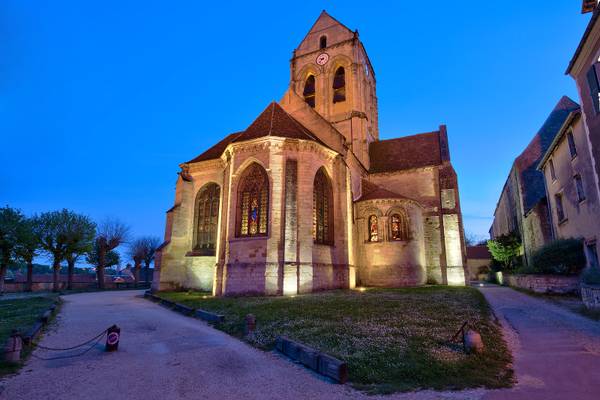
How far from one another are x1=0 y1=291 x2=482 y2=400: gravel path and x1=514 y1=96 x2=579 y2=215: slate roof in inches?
1025

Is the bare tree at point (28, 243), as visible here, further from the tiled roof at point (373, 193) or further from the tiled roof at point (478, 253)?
the tiled roof at point (478, 253)

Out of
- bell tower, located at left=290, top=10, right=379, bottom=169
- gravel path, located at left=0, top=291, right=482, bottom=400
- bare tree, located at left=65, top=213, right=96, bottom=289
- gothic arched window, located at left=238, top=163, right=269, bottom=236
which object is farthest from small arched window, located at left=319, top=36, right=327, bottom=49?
gravel path, located at left=0, top=291, right=482, bottom=400

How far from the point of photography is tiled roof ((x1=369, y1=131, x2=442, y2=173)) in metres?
26.0

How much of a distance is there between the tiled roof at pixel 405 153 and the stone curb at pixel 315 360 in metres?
22.1

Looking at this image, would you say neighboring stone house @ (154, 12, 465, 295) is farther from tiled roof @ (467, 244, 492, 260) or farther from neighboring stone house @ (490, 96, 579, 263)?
tiled roof @ (467, 244, 492, 260)

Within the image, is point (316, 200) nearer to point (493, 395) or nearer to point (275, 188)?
point (275, 188)

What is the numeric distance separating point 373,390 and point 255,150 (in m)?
14.3

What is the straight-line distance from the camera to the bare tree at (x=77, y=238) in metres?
27.5

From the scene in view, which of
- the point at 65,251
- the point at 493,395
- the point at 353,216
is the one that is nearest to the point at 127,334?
the point at 493,395

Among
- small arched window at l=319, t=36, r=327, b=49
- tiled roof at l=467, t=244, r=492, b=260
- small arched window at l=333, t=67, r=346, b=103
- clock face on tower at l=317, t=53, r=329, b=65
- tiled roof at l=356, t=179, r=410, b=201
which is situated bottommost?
tiled roof at l=467, t=244, r=492, b=260

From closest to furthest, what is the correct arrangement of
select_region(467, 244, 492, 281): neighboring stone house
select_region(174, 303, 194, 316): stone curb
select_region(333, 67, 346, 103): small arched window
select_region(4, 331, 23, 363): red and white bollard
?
select_region(4, 331, 23, 363): red and white bollard, select_region(174, 303, 194, 316): stone curb, select_region(333, 67, 346, 103): small arched window, select_region(467, 244, 492, 281): neighboring stone house

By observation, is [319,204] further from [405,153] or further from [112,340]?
[405,153]

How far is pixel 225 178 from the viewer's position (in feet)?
60.1

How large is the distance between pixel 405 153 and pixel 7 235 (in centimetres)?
3159
